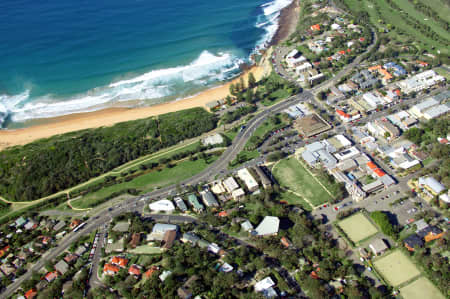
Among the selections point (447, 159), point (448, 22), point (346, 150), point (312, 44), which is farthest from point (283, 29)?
point (447, 159)

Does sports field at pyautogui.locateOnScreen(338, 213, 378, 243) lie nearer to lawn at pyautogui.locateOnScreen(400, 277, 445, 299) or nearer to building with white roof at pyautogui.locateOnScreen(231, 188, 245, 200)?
lawn at pyautogui.locateOnScreen(400, 277, 445, 299)

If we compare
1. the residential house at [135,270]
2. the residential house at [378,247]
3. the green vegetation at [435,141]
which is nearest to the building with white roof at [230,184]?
the residential house at [135,270]

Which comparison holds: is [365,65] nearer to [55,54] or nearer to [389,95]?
[389,95]

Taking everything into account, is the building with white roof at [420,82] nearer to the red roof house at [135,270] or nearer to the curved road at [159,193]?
the curved road at [159,193]

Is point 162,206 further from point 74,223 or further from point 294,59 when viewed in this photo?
point 294,59

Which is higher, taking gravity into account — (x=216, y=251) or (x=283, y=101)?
(x=283, y=101)

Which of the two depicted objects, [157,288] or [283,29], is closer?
[157,288]
